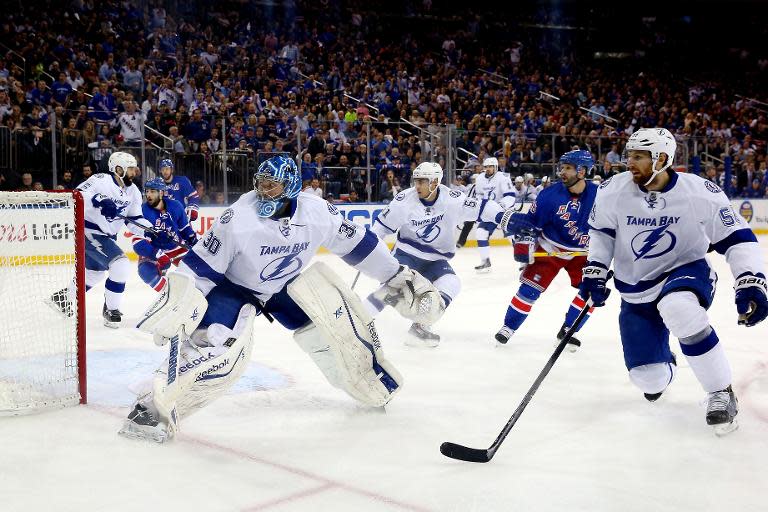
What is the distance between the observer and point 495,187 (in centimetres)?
1097

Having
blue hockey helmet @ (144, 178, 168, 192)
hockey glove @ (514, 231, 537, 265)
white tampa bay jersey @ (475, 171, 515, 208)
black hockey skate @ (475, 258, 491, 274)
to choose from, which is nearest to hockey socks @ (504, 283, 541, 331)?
hockey glove @ (514, 231, 537, 265)

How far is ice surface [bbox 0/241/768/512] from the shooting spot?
8.51ft

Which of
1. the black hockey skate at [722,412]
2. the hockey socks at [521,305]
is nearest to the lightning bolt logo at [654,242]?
the black hockey skate at [722,412]

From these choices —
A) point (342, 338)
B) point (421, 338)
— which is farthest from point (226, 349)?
point (421, 338)

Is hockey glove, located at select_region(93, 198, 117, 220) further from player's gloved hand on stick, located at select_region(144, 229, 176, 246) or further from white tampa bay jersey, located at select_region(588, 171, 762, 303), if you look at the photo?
white tampa bay jersey, located at select_region(588, 171, 762, 303)

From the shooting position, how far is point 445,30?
19844 mm

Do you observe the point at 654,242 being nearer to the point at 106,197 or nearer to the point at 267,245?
the point at 267,245

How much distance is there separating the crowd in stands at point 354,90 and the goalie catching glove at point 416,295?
6.77 metres

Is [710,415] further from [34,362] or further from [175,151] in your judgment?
[175,151]

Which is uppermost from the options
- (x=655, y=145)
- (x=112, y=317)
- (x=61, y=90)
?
(x=61, y=90)

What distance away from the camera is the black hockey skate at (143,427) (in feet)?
10.2

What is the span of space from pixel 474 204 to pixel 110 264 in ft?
8.71

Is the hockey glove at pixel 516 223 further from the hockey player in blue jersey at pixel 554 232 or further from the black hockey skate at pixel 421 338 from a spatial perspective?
the black hockey skate at pixel 421 338

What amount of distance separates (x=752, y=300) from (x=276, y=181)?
6.16 feet
